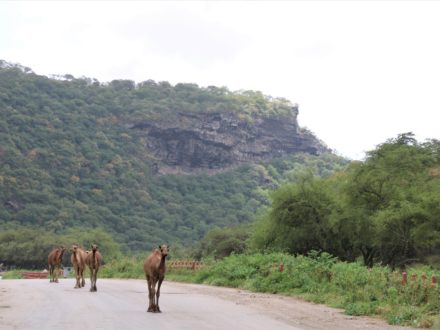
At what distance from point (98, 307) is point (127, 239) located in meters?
90.6

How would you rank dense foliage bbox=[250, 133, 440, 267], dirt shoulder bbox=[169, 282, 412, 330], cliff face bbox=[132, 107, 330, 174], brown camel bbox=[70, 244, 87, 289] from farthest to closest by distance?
cliff face bbox=[132, 107, 330, 174] < dense foliage bbox=[250, 133, 440, 267] < brown camel bbox=[70, 244, 87, 289] < dirt shoulder bbox=[169, 282, 412, 330]

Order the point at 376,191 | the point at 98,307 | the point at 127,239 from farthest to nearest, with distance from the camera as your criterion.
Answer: the point at 127,239 → the point at 376,191 → the point at 98,307

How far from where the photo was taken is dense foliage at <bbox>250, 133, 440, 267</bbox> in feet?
128

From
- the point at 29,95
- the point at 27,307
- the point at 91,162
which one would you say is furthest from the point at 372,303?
the point at 29,95

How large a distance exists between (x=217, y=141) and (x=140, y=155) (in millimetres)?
30644

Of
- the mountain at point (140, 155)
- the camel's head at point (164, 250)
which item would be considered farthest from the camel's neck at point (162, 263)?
the mountain at point (140, 155)

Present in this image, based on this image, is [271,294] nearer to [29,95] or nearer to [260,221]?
[260,221]

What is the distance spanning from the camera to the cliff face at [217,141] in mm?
159663

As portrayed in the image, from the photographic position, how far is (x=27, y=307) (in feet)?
55.3

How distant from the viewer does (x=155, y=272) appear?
16.5m

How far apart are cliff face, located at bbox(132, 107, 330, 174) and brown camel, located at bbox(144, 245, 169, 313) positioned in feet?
429

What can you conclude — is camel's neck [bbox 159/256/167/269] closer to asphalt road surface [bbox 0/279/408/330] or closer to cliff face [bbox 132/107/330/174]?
asphalt road surface [bbox 0/279/408/330]

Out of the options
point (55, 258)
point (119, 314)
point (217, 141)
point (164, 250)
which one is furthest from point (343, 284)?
point (217, 141)

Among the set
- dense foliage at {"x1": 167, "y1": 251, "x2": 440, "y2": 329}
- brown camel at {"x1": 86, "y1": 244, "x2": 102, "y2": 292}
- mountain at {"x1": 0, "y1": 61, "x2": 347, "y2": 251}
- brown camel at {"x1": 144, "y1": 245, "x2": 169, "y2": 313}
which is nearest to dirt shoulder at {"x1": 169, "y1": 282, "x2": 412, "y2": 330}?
dense foliage at {"x1": 167, "y1": 251, "x2": 440, "y2": 329}
